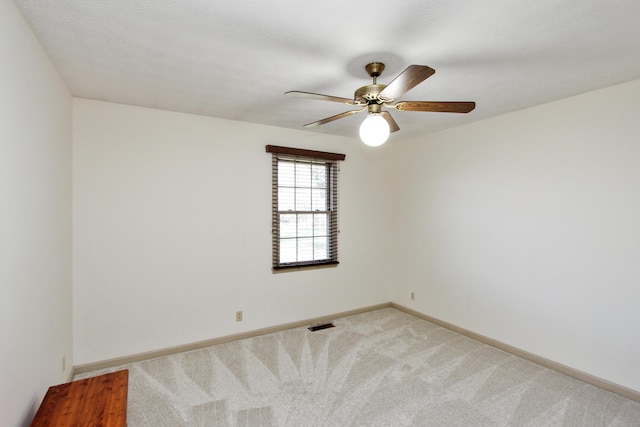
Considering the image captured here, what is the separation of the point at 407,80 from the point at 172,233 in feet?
8.71

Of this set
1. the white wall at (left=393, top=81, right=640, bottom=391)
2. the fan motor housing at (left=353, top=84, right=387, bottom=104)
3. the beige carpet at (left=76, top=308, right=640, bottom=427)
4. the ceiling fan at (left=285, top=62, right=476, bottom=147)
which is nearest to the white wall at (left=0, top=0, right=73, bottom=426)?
the beige carpet at (left=76, top=308, right=640, bottom=427)

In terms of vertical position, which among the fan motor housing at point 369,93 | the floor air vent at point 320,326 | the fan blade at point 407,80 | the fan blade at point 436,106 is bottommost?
the floor air vent at point 320,326

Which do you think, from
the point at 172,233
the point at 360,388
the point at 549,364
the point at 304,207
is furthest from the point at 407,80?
the point at 549,364

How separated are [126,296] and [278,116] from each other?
2.33 meters

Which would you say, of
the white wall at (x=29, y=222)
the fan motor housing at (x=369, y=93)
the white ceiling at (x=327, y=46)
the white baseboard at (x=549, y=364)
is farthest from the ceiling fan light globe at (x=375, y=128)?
the white baseboard at (x=549, y=364)

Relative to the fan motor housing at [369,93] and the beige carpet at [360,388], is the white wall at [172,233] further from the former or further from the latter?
the fan motor housing at [369,93]

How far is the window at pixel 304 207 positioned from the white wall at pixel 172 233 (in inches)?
5.5

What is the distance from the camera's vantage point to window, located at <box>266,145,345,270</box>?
3844mm

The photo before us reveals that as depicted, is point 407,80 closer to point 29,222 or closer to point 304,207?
point 29,222

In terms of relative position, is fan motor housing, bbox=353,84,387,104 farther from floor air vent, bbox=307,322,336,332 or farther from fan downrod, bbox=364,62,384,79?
floor air vent, bbox=307,322,336,332

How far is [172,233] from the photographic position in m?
3.24

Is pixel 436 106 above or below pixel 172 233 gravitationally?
above

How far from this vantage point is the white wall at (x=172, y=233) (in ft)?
9.47

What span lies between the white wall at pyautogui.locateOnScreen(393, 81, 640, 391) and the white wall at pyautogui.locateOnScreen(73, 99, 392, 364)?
1594mm
